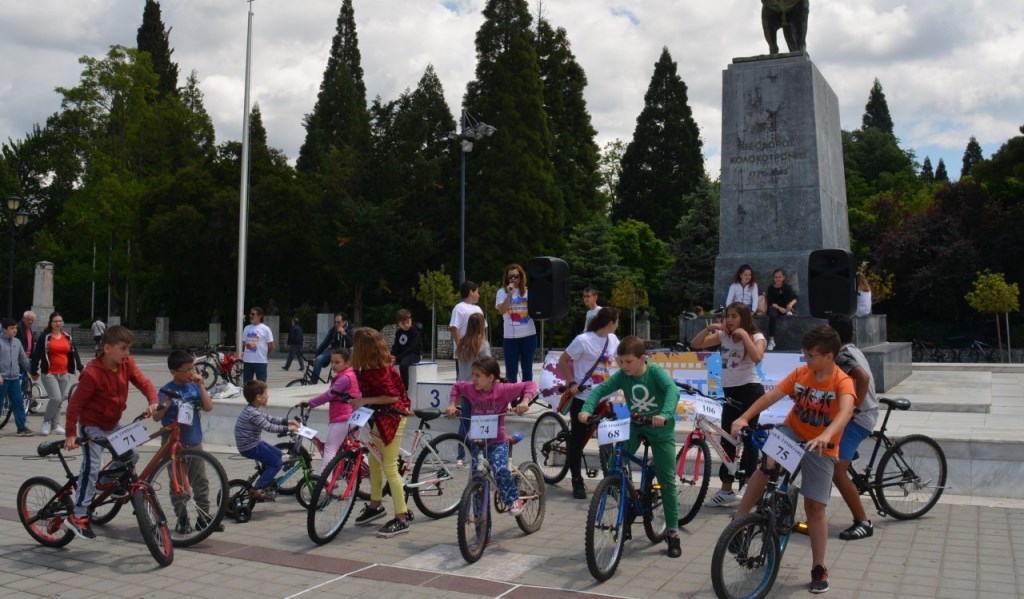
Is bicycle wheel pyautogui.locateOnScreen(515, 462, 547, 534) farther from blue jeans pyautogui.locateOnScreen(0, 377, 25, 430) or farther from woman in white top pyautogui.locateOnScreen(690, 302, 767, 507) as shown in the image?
blue jeans pyautogui.locateOnScreen(0, 377, 25, 430)

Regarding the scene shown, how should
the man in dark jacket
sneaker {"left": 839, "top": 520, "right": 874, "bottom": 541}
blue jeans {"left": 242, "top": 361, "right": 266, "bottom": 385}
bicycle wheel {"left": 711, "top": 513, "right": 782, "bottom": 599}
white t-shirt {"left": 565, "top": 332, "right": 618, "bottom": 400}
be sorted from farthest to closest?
the man in dark jacket < blue jeans {"left": 242, "top": 361, "right": 266, "bottom": 385} < white t-shirt {"left": 565, "top": 332, "right": 618, "bottom": 400} < sneaker {"left": 839, "top": 520, "right": 874, "bottom": 541} < bicycle wheel {"left": 711, "top": 513, "right": 782, "bottom": 599}

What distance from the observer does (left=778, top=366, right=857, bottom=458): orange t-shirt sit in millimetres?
5406

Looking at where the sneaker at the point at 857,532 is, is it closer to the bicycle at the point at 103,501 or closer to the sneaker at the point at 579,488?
the sneaker at the point at 579,488

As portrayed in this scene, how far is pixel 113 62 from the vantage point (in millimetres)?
50750

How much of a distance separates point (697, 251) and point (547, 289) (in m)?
35.7

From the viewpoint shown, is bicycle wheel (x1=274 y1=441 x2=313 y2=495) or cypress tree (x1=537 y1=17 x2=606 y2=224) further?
cypress tree (x1=537 y1=17 x2=606 y2=224)

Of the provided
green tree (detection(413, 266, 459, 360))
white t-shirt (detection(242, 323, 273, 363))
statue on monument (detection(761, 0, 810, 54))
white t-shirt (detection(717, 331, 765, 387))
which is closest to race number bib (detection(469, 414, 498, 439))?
white t-shirt (detection(717, 331, 765, 387))

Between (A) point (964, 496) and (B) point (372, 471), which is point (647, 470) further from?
(A) point (964, 496)

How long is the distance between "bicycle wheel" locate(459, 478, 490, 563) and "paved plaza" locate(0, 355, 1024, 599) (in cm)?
11

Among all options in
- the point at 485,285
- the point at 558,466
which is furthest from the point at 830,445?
the point at 485,285

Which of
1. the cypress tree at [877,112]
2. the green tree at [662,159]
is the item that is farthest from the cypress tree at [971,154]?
the green tree at [662,159]

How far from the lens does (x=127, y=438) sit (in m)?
6.38

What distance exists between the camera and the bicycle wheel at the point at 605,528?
5.51m

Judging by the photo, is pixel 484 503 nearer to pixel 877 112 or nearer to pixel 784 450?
pixel 784 450
